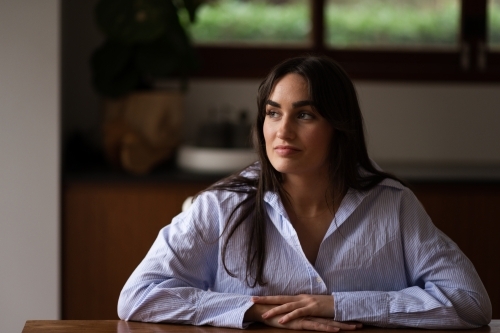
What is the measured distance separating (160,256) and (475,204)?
1.75 meters

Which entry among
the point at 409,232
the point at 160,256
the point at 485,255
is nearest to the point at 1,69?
the point at 160,256

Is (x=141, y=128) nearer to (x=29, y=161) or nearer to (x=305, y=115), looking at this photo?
(x=29, y=161)

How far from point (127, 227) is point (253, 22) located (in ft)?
3.90

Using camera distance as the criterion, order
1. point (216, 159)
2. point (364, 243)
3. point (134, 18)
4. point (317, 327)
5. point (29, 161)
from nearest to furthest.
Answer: point (317, 327)
point (364, 243)
point (29, 161)
point (134, 18)
point (216, 159)

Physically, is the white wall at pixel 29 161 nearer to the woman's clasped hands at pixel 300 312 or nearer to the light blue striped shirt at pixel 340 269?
the light blue striped shirt at pixel 340 269

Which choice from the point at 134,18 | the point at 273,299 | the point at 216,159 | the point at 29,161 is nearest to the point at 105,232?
the point at 29,161

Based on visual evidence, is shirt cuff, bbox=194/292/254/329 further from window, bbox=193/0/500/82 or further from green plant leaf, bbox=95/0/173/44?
window, bbox=193/0/500/82

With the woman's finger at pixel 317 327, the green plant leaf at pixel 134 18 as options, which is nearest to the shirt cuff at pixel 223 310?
the woman's finger at pixel 317 327

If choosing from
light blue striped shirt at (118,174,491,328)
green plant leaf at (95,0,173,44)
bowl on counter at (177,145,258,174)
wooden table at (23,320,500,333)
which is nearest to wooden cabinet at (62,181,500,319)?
bowl on counter at (177,145,258,174)

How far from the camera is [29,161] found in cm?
309

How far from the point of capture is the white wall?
9.99ft

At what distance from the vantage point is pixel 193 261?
1881mm

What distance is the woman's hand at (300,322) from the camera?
1.68m

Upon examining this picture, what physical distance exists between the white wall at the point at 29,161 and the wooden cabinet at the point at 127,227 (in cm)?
7
